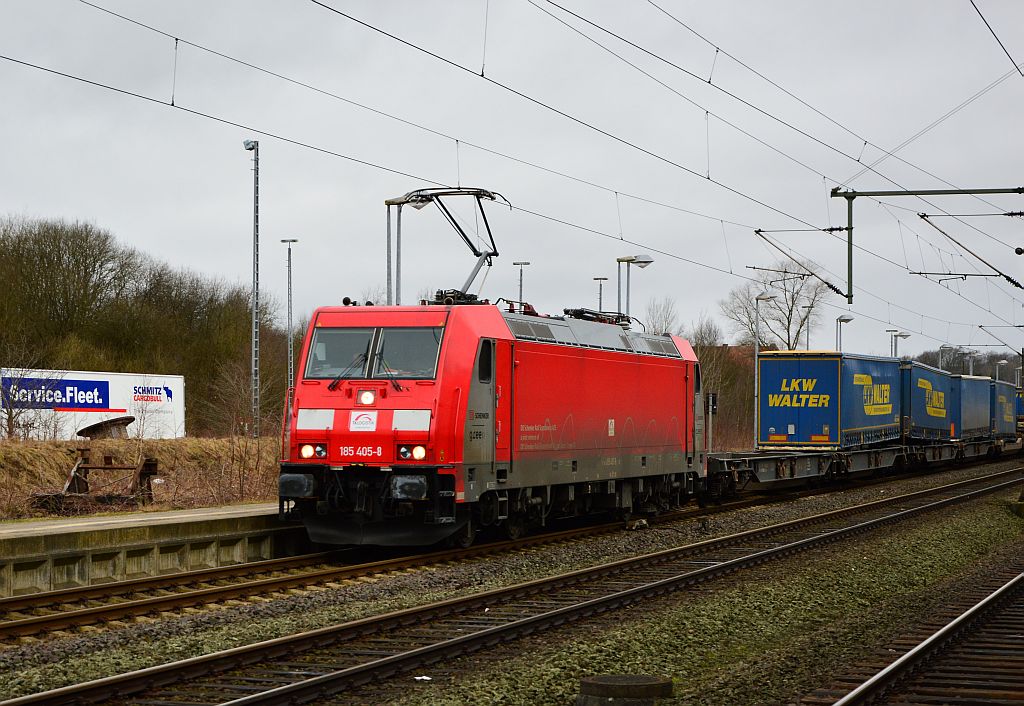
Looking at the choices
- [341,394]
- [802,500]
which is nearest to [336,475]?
[341,394]

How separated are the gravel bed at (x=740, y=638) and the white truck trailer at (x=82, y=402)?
978 inches

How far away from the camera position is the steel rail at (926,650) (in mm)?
8617

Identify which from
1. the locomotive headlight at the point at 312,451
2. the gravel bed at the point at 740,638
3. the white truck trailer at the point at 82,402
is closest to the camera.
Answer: the gravel bed at the point at 740,638

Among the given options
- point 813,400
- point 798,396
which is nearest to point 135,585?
point 813,400

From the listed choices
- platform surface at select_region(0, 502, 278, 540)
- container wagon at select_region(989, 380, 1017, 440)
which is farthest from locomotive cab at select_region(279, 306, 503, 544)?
container wagon at select_region(989, 380, 1017, 440)

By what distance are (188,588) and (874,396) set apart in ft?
83.2

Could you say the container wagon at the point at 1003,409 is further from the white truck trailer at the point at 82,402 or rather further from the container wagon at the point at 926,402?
the white truck trailer at the point at 82,402

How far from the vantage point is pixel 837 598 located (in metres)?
13.5

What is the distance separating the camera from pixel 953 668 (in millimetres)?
9781

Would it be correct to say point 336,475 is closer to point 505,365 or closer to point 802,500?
point 505,365

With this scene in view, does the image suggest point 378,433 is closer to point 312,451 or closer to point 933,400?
point 312,451

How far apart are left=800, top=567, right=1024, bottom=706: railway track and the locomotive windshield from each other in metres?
7.06

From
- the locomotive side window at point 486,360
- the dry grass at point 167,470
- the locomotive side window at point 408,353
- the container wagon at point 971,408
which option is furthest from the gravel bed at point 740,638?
the container wagon at point 971,408

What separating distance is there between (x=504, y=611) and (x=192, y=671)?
3.89 metres
